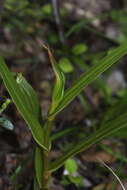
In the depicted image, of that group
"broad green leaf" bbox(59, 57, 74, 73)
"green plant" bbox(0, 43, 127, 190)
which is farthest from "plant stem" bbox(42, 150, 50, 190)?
"broad green leaf" bbox(59, 57, 74, 73)

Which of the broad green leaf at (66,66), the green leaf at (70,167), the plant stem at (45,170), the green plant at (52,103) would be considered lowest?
the green leaf at (70,167)

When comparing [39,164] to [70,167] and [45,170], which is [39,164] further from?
[70,167]

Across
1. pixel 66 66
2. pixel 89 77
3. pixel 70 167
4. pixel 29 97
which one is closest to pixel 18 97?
pixel 29 97

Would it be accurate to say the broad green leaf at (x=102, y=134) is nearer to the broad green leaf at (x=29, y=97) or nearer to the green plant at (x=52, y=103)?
the green plant at (x=52, y=103)

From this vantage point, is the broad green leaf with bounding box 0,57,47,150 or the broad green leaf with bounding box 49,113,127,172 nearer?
the broad green leaf with bounding box 0,57,47,150

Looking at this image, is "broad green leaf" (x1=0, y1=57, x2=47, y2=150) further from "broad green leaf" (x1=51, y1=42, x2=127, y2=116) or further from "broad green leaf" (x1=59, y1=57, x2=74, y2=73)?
"broad green leaf" (x1=59, y1=57, x2=74, y2=73)

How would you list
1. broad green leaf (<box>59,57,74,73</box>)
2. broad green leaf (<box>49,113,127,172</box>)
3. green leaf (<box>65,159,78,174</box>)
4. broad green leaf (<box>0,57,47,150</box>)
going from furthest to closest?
broad green leaf (<box>59,57,74,73</box>)
green leaf (<box>65,159,78,174</box>)
broad green leaf (<box>49,113,127,172</box>)
broad green leaf (<box>0,57,47,150</box>)

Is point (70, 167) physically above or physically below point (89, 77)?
below

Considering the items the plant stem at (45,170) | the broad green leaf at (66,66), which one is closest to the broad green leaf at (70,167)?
the plant stem at (45,170)

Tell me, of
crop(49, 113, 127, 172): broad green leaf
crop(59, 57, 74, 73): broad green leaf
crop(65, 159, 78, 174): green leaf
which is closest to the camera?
crop(49, 113, 127, 172): broad green leaf
